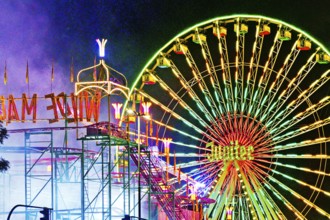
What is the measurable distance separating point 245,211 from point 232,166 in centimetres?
549

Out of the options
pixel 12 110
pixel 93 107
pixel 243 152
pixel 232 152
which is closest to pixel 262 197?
pixel 243 152

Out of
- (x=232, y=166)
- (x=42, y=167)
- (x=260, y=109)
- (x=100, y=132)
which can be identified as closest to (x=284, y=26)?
(x=260, y=109)

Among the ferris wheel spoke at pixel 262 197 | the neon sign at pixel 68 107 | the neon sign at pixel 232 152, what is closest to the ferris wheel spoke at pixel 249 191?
the ferris wheel spoke at pixel 262 197

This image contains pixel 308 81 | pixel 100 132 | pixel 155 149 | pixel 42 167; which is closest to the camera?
pixel 100 132

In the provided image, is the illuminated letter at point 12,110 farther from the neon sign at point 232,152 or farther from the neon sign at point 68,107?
the neon sign at point 232,152

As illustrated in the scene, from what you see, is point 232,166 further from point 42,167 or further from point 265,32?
point 42,167

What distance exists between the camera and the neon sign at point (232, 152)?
52188mm

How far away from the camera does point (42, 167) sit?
67.0 meters

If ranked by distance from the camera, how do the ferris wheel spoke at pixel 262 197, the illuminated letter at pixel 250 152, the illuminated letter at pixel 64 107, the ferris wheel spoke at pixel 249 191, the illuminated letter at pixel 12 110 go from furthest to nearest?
the illuminated letter at pixel 250 152 → the ferris wheel spoke at pixel 249 191 → the ferris wheel spoke at pixel 262 197 → the illuminated letter at pixel 12 110 → the illuminated letter at pixel 64 107

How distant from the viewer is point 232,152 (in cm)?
5231

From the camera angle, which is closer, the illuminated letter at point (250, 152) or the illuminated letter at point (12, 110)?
the illuminated letter at point (12, 110)

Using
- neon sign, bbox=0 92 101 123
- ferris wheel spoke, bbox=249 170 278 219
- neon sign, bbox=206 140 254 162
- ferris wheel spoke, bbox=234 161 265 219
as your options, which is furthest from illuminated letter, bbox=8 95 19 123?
ferris wheel spoke, bbox=249 170 278 219

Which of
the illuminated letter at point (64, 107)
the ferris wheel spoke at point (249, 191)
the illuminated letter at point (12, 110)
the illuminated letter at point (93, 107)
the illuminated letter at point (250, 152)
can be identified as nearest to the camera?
the illuminated letter at point (64, 107)

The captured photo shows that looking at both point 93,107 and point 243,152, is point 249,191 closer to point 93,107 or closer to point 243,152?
point 243,152
